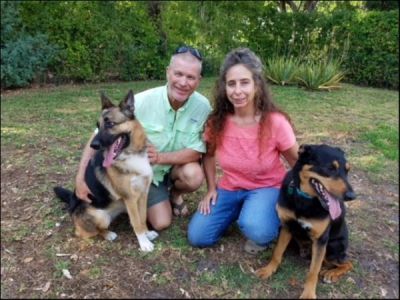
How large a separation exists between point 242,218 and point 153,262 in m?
0.83

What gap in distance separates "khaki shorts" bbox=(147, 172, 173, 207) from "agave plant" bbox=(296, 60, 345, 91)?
25.1 feet

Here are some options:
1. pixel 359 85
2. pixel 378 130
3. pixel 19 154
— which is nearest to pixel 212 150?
pixel 19 154

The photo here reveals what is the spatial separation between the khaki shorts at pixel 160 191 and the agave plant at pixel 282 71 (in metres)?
7.92

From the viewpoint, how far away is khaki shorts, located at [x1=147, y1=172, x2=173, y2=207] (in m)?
4.13

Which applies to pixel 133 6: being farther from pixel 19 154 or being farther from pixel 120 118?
pixel 120 118

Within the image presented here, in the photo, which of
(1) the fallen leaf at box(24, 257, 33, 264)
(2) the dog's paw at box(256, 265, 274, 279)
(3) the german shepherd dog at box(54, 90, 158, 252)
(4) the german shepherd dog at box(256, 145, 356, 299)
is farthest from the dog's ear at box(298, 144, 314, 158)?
(1) the fallen leaf at box(24, 257, 33, 264)

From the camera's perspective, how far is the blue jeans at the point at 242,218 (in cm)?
348

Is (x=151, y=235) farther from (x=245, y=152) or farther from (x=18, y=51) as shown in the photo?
(x=18, y=51)

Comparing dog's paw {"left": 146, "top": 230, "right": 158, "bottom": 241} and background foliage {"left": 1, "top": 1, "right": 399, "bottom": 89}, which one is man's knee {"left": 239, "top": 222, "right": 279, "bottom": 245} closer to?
dog's paw {"left": 146, "top": 230, "right": 158, "bottom": 241}

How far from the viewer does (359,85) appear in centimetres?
1244

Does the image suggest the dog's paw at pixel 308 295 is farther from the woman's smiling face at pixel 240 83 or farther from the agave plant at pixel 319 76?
the agave plant at pixel 319 76

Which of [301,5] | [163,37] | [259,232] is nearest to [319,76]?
[163,37]

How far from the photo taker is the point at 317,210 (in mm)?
2996

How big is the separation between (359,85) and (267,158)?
1000cm
